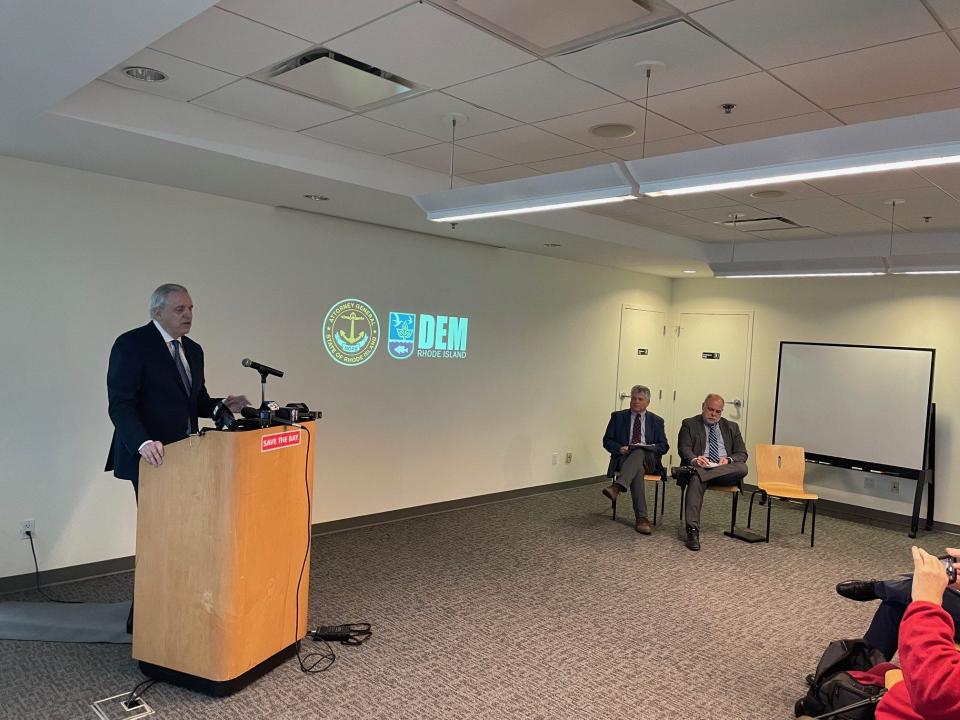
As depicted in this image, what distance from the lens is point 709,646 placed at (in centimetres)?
402

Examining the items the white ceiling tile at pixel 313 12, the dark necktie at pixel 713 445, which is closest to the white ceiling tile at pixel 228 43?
the white ceiling tile at pixel 313 12

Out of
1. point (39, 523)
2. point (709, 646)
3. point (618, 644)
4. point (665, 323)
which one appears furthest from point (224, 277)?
point (665, 323)

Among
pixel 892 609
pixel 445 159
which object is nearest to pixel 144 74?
pixel 445 159

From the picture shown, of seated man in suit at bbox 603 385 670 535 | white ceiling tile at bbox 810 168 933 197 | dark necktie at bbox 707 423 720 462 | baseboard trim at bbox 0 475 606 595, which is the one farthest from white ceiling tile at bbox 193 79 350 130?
dark necktie at bbox 707 423 720 462

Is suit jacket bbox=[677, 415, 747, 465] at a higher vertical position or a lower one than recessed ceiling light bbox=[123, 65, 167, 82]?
lower

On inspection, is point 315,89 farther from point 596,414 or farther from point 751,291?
point 751,291

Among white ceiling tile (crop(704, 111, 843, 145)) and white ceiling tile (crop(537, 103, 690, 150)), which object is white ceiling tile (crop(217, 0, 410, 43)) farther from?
white ceiling tile (crop(704, 111, 843, 145))

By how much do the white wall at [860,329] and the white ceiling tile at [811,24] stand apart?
18.1 ft

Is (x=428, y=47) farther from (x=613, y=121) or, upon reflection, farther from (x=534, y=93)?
(x=613, y=121)

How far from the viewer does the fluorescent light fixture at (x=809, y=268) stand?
19.3ft

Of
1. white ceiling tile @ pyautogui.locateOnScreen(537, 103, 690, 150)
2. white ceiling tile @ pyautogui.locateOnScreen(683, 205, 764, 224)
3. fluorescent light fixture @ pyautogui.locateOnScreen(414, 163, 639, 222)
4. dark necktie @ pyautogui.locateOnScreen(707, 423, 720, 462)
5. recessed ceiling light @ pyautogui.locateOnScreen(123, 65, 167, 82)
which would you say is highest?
white ceiling tile @ pyautogui.locateOnScreen(537, 103, 690, 150)

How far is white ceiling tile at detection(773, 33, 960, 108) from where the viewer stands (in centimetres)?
284

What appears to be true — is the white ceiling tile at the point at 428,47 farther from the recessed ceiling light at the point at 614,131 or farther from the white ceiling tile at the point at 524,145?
the recessed ceiling light at the point at 614,131

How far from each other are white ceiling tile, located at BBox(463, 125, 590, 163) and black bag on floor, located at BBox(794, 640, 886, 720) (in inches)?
123
